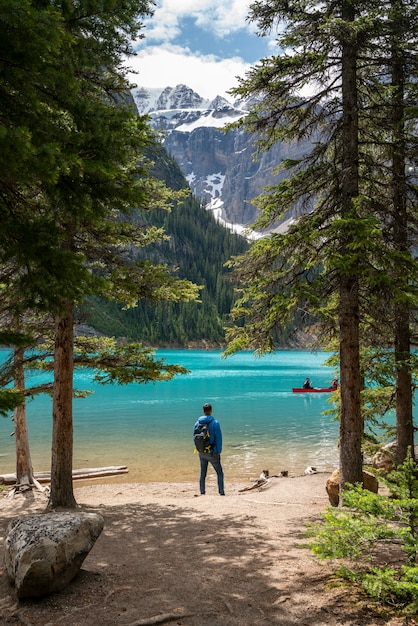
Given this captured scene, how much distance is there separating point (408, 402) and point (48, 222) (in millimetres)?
8869

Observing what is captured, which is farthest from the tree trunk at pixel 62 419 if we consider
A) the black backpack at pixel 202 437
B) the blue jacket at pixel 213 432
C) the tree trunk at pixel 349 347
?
the tree trunk at pixel 349 347

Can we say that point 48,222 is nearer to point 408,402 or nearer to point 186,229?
point 408,402

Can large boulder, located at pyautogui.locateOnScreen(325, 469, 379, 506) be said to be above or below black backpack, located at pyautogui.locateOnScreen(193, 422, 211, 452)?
below

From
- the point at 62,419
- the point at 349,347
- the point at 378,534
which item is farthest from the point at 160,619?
the point at 62,419

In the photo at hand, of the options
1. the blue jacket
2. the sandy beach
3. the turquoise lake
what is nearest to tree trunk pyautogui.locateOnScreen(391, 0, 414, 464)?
the turquoise lake

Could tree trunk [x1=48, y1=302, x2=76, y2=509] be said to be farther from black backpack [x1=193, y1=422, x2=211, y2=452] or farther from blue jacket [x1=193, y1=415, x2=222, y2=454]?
blue jacket [x1=193, y1=415, x2=222, y2=454]

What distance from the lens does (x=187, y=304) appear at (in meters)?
140

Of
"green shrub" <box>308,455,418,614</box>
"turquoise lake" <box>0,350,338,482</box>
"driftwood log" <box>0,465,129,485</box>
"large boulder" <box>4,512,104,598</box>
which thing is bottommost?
"turquoise lake" <box>0,350,338,482</box>

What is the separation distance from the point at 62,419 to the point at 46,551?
15.2ft

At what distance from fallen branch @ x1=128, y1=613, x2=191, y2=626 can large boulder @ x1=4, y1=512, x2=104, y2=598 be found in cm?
105

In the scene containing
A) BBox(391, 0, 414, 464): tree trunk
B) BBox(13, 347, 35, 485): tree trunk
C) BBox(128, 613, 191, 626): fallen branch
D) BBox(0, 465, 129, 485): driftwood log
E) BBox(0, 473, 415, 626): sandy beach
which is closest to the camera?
BBox(128, 613, 191, 626): fallen branch

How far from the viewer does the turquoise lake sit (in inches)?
720

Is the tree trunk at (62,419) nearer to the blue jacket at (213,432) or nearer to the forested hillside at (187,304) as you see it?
the blue jacket at (213,432)

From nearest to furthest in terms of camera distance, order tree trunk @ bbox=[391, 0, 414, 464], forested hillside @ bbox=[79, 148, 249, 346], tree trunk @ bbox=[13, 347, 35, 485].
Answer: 1. tree trunk @ bbox=[391, 0, 414, 464]
2. tree trunk @ bbox=[13, 347, 35, 485]
3. forested hillside @ bbox=[79, 148, 249, 346]
